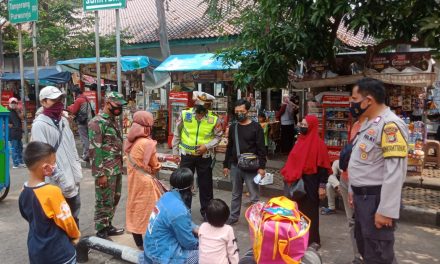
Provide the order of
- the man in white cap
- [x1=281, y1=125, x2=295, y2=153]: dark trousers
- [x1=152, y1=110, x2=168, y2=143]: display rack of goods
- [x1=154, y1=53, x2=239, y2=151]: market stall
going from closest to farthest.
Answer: the man in white cap, [x1=154, y1=53, x2=239, y2=151]: market stall, [x1=281, y1=125, x2=295, y2=153]: dark trousers, [x1=152, y1=110, x2=168, y2=143]: display rack of goods

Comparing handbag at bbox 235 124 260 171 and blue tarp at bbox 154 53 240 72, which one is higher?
blue tarp at bbox 154 53 240 72

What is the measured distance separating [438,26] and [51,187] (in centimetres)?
454

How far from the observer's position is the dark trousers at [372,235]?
3033 mm

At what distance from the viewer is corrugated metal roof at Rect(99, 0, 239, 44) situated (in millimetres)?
14381

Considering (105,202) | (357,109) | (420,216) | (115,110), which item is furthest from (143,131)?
(420,216)

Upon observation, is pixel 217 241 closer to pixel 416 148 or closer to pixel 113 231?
pixel 113 231

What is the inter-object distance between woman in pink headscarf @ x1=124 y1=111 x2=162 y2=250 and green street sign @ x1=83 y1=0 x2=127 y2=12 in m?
2.92

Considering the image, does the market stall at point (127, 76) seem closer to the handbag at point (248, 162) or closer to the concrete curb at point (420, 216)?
the handbag at point (248, 162)

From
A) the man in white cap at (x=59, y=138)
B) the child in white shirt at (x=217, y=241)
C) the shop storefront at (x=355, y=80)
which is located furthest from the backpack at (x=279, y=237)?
the shop storefront at (x=355, y=80)

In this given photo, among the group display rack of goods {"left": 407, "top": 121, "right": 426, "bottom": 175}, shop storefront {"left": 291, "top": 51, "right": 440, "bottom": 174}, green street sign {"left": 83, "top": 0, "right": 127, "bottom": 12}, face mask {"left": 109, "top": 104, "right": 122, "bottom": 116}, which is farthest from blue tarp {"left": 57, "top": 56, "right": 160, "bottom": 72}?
display rack of goods {"left": 407, "top": 121, "right": 426, "bottom": 175}

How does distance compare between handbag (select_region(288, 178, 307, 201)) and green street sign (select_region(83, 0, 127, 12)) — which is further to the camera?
green street sign (select_region(83, 0, 127, 12))

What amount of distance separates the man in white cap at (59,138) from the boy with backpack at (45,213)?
3.65ft

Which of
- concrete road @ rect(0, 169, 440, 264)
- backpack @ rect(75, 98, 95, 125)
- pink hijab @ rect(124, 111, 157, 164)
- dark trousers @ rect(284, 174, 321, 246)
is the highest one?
pink hijab @ rect(124, 111, 157, 164)

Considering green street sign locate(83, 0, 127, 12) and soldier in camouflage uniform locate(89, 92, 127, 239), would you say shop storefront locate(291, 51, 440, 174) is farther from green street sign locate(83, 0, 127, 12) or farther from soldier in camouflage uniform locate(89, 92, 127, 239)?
soldier in camouflage uniform locate(89, 92, 127, 239)
